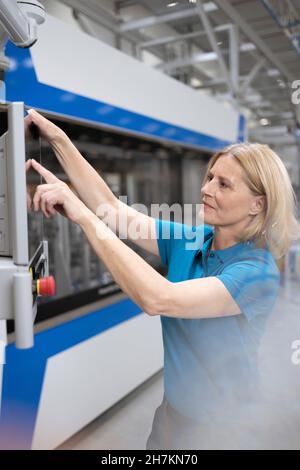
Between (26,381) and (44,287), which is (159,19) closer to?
(44,287)

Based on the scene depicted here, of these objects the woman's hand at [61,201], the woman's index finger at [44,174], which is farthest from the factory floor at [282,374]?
the woman's index finger at [44,174]

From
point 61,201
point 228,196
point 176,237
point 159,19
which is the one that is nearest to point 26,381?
point 176,237

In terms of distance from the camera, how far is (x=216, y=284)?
0.81 metres

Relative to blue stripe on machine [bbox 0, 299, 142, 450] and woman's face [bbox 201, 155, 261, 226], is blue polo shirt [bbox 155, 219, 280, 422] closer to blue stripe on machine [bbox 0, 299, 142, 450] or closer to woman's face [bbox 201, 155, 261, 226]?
woman's face [bbox 201, 155, 261, 226]

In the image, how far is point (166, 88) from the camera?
221 cm

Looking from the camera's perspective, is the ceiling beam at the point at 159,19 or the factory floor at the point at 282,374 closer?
the factory floor at the point at 282,374

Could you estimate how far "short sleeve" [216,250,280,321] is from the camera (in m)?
0.83

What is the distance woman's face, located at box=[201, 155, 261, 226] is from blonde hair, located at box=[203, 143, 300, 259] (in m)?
0.01

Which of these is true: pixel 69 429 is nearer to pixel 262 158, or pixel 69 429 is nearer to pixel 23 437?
pixel 23 437

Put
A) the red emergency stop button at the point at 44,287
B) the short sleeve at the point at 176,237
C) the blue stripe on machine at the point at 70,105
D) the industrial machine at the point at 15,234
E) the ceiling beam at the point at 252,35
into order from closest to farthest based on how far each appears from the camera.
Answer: the industrial machine at the point at 15,234 → the red emergency stop button at the point at 44,287 → the ceiling beam at the point at 252,35 → the short sleeve at the point at 176,237 → the blue stripe on machine at the point at 70,105

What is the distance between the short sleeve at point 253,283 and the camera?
2.72ft

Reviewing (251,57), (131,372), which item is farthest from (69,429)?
(251,57)

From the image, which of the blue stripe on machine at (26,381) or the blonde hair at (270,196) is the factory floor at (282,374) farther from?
the blue stripe on machine at (26,381)

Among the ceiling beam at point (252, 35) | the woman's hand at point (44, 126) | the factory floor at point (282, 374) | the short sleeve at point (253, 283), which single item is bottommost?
the factory floor at point (282, 374)
